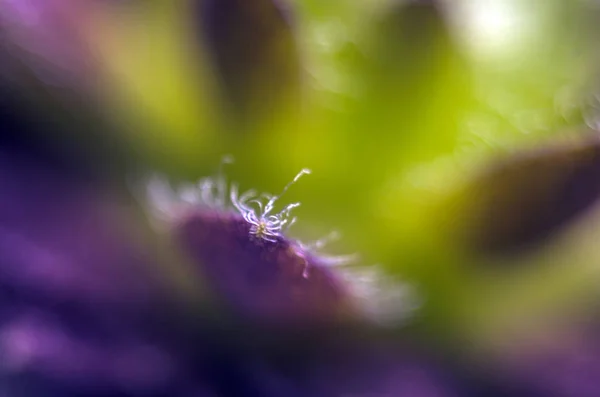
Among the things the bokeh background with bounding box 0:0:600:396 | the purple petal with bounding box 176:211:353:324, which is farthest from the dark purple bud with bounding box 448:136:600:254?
the purple petal with bounding box 176:211:353:324

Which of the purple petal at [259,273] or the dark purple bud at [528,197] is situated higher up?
the dark purple bud at [528,197]

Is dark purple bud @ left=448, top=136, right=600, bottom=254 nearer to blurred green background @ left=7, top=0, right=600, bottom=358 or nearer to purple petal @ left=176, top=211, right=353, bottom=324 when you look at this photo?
blurred green background @ left=7, top=0, right=600, bottom=358

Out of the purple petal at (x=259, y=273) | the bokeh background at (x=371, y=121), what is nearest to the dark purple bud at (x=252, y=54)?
the bokeh background at (x=371, y=121)

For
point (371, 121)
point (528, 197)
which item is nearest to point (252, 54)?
point (371, 121)

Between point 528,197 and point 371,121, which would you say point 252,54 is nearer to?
point 371,121

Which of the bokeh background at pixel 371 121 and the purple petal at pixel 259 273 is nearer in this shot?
the purple petal at pixel 259 273

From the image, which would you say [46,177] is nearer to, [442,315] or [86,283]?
[86,283]

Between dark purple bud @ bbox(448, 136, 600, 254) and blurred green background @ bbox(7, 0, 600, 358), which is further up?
blurred green background @ bbox(7, 0, 600, 358)

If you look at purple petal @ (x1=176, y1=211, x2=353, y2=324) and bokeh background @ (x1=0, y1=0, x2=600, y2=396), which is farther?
bokeh background @ (x1=0, y1=0, x2=600, y2=396)

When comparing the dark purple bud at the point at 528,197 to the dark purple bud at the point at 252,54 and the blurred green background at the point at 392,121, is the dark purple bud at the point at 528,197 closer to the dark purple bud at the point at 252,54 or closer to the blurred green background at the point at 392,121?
the blurred green background at the point at 392,121
